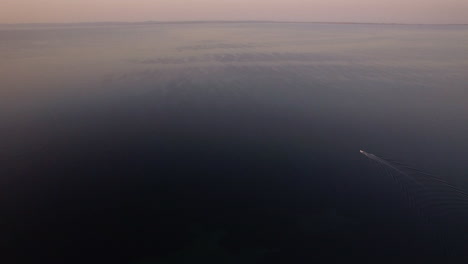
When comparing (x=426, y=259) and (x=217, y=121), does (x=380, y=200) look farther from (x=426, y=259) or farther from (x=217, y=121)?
(x=217, y=121)

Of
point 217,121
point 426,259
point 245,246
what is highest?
point 217,121

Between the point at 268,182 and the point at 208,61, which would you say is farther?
the point at 208,61

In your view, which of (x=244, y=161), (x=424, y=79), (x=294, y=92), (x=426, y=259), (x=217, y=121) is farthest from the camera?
(x=424, y=79)

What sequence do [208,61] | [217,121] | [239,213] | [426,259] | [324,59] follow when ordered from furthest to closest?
[324,59] < [208,61] < [217,121] < [239,213] < [426,259]

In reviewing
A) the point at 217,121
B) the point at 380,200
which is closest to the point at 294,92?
the point at 217,121

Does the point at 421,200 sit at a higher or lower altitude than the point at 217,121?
lower

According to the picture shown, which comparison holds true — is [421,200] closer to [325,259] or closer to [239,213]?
[325,259]
